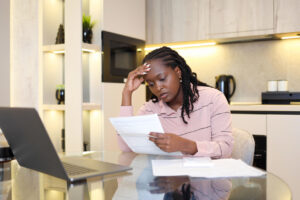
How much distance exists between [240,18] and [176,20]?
71 cm

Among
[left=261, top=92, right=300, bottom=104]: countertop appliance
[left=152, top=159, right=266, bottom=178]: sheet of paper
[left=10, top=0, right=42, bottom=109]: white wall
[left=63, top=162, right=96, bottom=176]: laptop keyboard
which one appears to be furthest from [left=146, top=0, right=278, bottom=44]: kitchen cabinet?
[left=63, top=162, right=96, bottom=176]: laptop keyboard

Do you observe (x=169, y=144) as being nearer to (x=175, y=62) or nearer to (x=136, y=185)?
(x=136, y=185)

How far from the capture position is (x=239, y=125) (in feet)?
10.2

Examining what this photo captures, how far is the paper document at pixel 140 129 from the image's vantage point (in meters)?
1.11

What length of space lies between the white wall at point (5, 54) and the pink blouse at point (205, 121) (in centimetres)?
202

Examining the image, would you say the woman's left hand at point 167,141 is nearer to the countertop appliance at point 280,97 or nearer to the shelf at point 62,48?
the shelf at point 62,48

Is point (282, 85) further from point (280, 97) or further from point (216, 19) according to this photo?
point (216, 19)

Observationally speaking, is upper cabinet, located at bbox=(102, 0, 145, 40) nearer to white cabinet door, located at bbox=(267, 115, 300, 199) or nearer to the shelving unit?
the shelving unit

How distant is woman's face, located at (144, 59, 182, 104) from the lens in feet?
5.28

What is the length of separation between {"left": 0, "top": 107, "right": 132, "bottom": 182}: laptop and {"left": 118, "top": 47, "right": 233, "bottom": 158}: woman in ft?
1.85

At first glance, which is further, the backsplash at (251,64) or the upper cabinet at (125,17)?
the backsplash at (251,64)

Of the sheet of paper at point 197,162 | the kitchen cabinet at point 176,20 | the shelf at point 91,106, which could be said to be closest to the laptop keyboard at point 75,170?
the sheet of paper at point 197,162

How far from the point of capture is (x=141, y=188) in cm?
85

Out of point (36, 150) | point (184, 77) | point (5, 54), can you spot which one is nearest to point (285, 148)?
point (184, 77)
